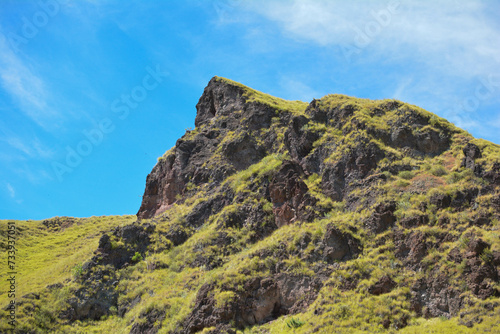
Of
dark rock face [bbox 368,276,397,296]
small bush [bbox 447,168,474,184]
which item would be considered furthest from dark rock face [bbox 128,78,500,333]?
small bush [bbox 447,168,474,184]

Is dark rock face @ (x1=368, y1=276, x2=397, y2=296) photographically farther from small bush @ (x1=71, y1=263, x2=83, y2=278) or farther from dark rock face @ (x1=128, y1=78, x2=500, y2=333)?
small bush @ (x1=71, y1=263, x2=83, y2=278)

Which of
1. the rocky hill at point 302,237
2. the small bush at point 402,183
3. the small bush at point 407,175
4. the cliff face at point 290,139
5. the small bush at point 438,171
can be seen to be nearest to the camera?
the rocky hill at point 302,237

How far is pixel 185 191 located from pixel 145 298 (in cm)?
1358

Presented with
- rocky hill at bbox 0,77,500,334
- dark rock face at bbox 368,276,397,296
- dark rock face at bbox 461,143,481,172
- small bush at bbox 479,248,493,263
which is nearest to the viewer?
small bush at bbox 479,248,493,263

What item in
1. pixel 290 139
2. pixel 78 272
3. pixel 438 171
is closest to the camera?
pixel 438 171

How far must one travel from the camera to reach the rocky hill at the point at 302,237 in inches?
809

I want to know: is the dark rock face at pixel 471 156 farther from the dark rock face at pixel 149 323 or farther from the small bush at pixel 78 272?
the small bush at pixel 78 272

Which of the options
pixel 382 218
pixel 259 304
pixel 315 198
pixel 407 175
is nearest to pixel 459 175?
pixel 407 175

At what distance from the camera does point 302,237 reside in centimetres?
2625

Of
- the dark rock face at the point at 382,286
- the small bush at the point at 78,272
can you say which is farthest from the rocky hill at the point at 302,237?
the small bush at the point at 78,272

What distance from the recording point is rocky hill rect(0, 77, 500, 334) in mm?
20547

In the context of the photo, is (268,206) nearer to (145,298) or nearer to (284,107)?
(145,298)

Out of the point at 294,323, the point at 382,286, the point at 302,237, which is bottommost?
the point at 294,323

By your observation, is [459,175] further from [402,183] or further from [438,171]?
[402,183]
